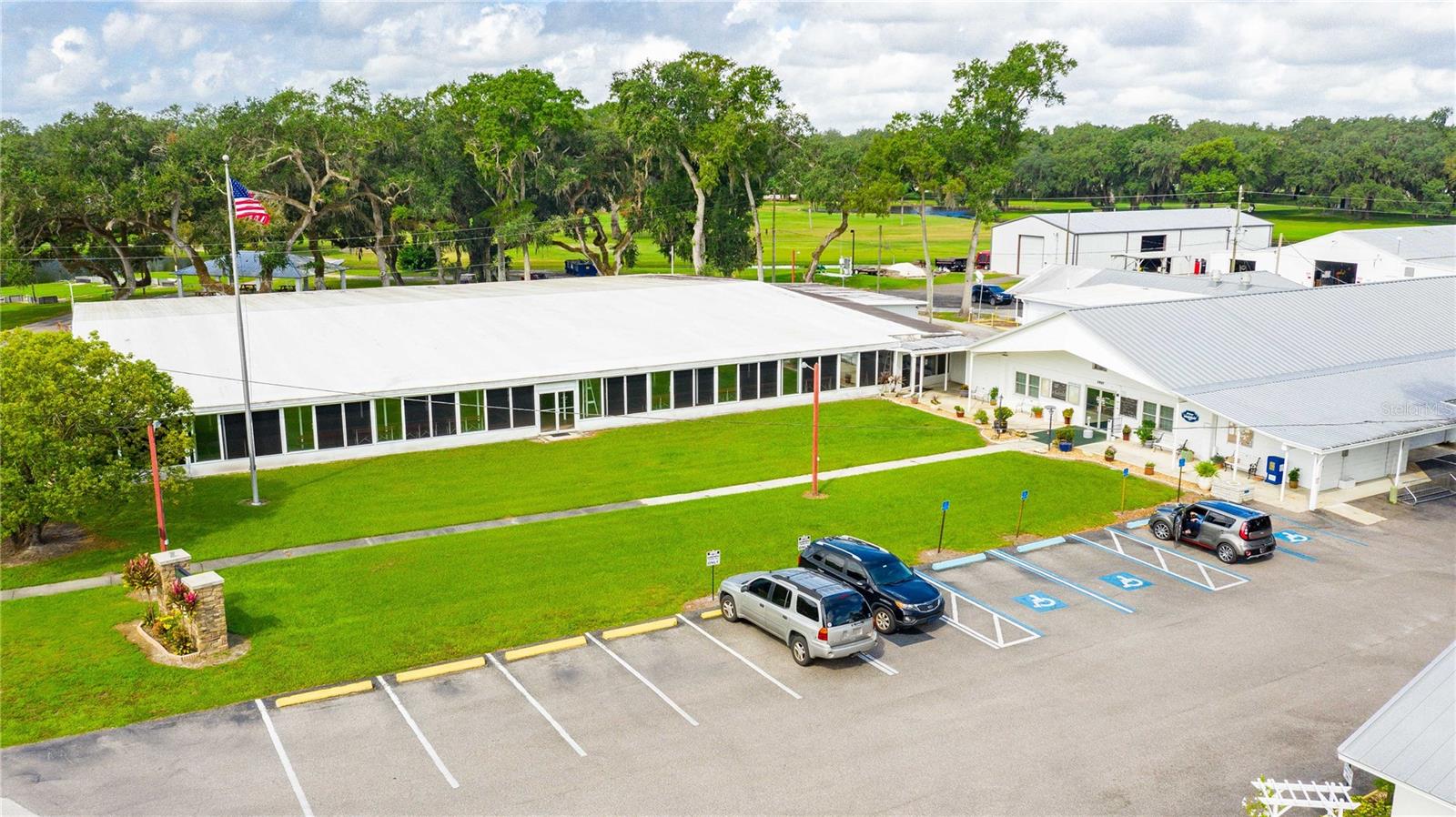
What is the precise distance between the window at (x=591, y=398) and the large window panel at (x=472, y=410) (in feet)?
14.4

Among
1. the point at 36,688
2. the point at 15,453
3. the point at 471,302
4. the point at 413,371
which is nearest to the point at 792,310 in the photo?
the point at 471,302

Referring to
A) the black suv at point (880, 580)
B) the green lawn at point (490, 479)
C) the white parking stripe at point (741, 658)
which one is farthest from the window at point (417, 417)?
the black suv at point (880, 580)

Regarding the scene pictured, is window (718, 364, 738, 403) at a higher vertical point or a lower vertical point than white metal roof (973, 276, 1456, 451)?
lower

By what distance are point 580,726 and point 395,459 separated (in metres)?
22.0

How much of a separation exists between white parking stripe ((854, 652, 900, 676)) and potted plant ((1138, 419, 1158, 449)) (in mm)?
22018

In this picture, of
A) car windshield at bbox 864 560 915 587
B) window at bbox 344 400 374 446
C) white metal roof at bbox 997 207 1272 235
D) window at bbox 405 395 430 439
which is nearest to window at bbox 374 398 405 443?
window at bbox 405 395 430 439

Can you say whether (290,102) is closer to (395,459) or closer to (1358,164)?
(395,459)

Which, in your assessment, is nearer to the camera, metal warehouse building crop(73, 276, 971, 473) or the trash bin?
the trash bin

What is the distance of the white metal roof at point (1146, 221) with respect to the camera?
318 feet

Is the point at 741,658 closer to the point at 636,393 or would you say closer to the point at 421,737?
the point at 421,737

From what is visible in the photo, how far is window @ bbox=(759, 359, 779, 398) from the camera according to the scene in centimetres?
4794

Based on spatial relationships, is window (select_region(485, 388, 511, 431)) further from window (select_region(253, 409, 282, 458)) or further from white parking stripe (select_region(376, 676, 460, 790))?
white parking stripe (select_region(376, 676, 460, 790))

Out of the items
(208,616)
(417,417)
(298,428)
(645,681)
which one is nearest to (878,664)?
(645,681)

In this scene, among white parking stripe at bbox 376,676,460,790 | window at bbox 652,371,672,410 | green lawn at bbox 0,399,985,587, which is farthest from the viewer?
window at bbox 652,371,672,410
